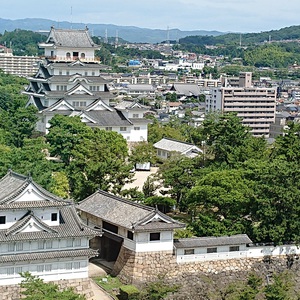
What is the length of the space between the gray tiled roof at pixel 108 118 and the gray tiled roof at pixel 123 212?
1692 cm

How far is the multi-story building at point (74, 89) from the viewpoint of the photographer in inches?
1831

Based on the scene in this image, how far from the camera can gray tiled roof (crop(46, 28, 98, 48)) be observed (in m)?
50.1

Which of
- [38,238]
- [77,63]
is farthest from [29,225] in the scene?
[77,63]

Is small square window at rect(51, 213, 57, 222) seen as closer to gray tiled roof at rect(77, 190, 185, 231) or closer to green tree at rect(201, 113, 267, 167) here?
gray tiled roof at rect(77, 190, 185, 231)

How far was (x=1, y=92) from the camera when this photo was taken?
6988 cm

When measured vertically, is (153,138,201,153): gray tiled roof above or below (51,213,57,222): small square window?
below

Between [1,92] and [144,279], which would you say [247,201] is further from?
[1,92]

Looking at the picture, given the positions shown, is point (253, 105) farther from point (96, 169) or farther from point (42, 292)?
point (42, 292)

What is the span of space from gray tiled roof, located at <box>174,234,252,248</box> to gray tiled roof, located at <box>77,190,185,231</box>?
0.95m

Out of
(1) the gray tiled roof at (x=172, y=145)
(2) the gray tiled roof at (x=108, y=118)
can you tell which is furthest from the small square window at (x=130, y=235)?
(2) the gray tiled roof at (x=108, y=118)

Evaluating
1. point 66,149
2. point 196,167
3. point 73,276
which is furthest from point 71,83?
point 73,276

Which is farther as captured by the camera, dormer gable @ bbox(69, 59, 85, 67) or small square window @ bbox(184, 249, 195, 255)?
dormer gable @ bbox(69, 59, 85, 67)

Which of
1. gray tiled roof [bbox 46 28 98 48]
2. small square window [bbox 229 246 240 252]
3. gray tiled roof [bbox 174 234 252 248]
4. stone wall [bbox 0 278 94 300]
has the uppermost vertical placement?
gray tiled roof [bbox 46 28 98 48]

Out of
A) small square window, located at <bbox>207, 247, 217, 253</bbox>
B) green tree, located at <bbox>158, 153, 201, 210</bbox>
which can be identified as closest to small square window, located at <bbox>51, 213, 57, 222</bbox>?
small square window, located at <bbox>207, 247, 217, 253</bbox>
